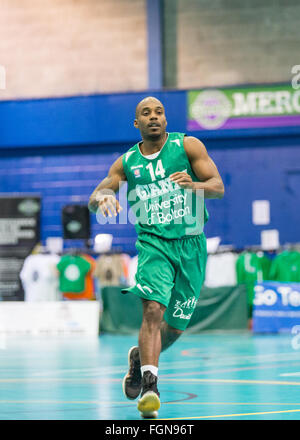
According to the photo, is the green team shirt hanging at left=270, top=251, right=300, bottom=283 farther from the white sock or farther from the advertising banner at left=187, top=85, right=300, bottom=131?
the white sock

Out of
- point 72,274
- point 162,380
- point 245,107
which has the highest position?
point 245,107

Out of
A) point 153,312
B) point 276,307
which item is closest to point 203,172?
point 153,312

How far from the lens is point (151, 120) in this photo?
6.70 metres

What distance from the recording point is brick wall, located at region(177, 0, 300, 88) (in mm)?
22828

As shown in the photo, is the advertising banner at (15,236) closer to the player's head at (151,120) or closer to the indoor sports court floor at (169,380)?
the indoor sports court floor at (169,380)

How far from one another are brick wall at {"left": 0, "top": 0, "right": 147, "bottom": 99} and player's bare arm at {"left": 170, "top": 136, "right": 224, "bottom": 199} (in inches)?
669

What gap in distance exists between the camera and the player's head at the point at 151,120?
263 inches

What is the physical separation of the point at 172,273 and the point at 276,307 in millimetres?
11175

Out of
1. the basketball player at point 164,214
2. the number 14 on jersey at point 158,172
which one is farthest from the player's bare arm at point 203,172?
the number 14 on jersey at point 158,172

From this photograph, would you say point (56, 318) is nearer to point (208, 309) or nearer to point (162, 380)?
point (208, 309)

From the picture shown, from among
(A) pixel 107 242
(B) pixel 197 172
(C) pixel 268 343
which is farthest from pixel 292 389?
(A) pixel 107 242

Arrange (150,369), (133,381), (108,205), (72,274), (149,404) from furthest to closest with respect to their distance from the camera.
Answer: (72,274) → (133,381) → (108,205) → (150,369) → (149,404)

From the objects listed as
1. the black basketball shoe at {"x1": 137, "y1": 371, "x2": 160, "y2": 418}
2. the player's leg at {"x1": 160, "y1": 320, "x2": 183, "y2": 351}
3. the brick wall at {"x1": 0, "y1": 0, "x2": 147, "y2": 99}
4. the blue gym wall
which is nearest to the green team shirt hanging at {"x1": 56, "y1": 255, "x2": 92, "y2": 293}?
the blue gym wall

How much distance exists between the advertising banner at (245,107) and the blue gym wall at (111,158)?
0.21 m
